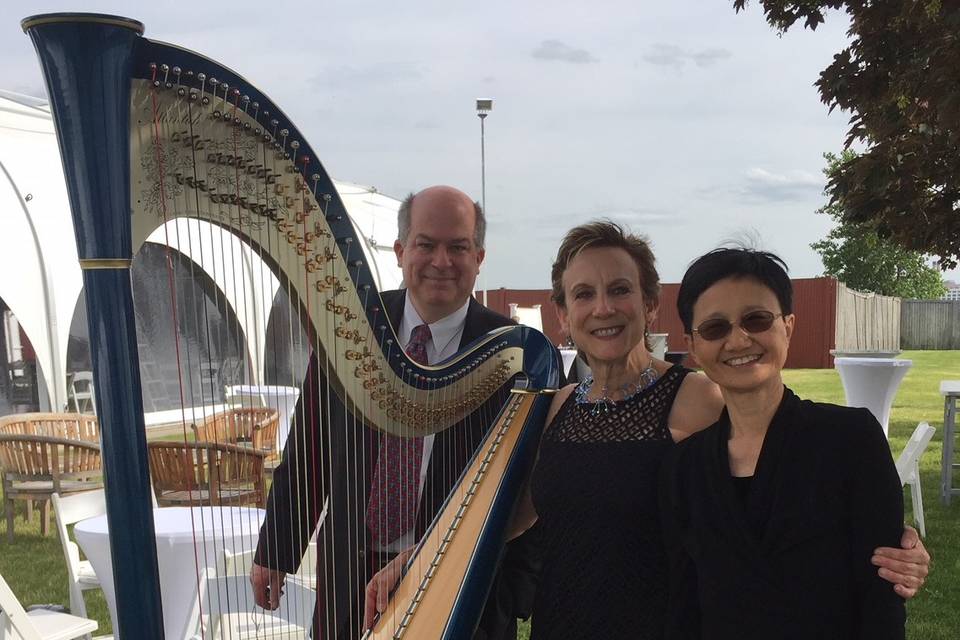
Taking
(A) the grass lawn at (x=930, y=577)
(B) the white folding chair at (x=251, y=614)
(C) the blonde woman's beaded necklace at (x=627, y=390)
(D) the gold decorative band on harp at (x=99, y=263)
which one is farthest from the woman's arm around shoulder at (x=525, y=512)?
(A) the grass lawn at (x=930, y=577)

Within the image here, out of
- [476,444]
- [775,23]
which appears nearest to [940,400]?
[775,23]

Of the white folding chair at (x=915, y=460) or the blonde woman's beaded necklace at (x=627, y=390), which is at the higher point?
the blonde woman's beaded necklace at (x=627, y=390)

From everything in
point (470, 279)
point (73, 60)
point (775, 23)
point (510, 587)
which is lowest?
point (510, 587)

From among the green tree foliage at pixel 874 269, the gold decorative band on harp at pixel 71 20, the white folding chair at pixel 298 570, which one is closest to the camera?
the gold decorative band on harp at pixel 71 20

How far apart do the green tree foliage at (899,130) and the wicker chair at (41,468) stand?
223 inches

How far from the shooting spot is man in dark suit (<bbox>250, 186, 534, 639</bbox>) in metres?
2.11

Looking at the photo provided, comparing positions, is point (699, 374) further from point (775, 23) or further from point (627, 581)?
point (775, 23)

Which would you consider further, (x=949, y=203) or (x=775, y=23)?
(x=775, y=23)

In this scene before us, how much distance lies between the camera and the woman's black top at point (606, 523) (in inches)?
67.7

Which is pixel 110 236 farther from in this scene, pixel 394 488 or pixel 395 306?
pixel 395 306

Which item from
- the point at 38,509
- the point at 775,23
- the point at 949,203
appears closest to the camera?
the point at 949,203

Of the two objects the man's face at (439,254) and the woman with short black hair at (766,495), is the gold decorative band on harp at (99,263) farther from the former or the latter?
the man's face at (439,254)

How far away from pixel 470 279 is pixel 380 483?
60 centimetres

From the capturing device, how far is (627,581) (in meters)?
1.73
